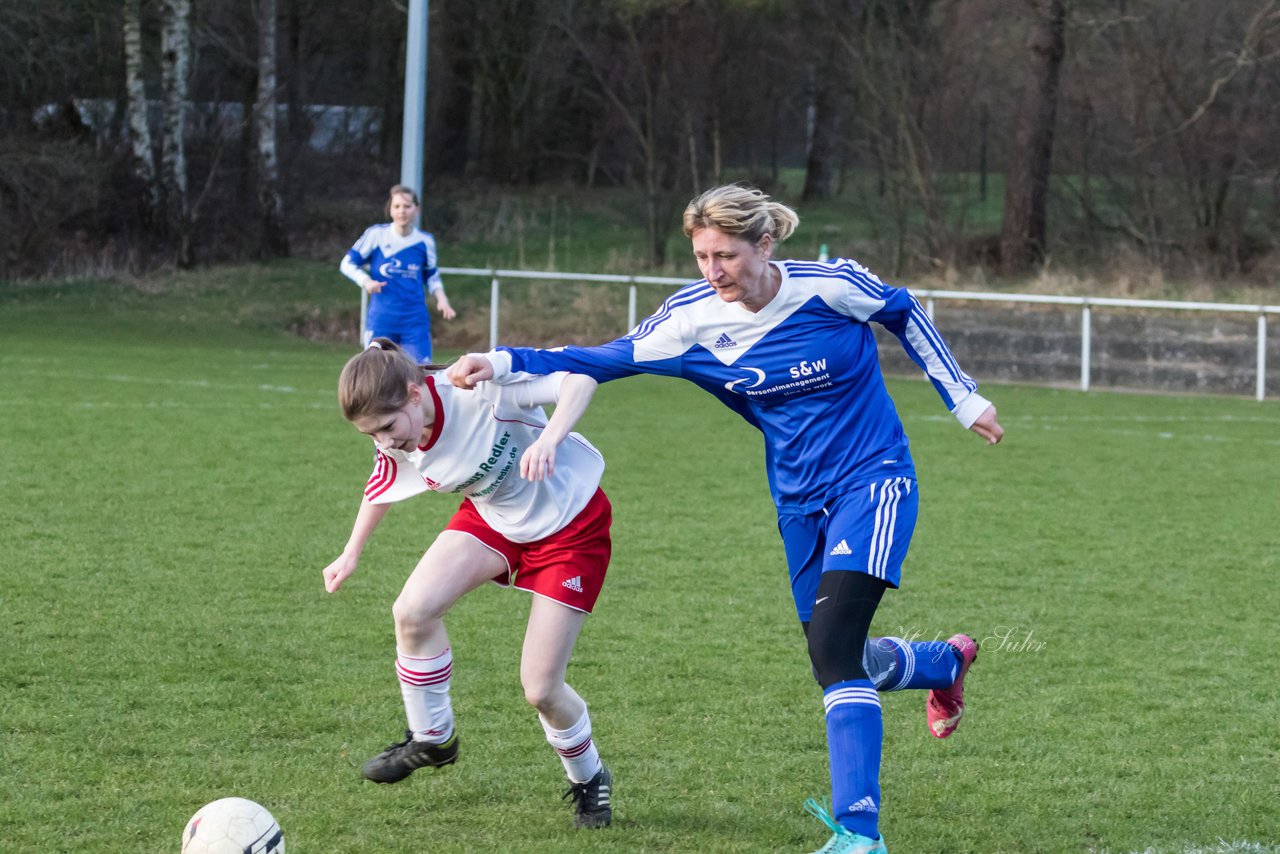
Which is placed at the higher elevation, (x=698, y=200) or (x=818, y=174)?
(x=818, y=174)

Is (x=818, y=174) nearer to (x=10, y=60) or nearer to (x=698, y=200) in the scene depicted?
(x=10, y=60)

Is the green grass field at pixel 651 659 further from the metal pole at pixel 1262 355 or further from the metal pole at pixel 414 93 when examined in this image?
the metal pole at pixel 414 93

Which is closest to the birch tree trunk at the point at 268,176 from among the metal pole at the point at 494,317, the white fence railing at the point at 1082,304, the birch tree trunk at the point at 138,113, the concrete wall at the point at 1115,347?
the birch tree trunk at the point at 138,113

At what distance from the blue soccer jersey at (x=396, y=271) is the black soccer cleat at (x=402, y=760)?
369 inches

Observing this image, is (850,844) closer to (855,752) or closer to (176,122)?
(855,752)

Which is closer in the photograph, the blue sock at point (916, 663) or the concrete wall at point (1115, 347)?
the blue sock at point (916, 663)

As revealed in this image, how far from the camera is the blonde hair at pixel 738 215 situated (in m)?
3.85

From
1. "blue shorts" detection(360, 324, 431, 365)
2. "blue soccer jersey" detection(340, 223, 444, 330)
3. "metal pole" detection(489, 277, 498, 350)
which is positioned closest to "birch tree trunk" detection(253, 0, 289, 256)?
"metal pole" detection(489, 277, 498, 350)

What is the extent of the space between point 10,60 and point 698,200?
24.3m

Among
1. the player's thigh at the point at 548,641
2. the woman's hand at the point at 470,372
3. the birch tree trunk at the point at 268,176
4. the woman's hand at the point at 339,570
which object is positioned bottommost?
the player's thigh at the point at 548,641

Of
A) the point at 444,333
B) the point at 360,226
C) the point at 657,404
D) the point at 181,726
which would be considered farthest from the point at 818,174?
the point at 181,726

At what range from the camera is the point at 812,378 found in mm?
4094

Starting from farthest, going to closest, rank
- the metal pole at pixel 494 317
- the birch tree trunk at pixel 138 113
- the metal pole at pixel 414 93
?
the birch tree trunk at pixel 138 113, the metal pole at pixel 494 317, the metal pole at pixel 414 93

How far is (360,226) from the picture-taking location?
3145 centimetres
